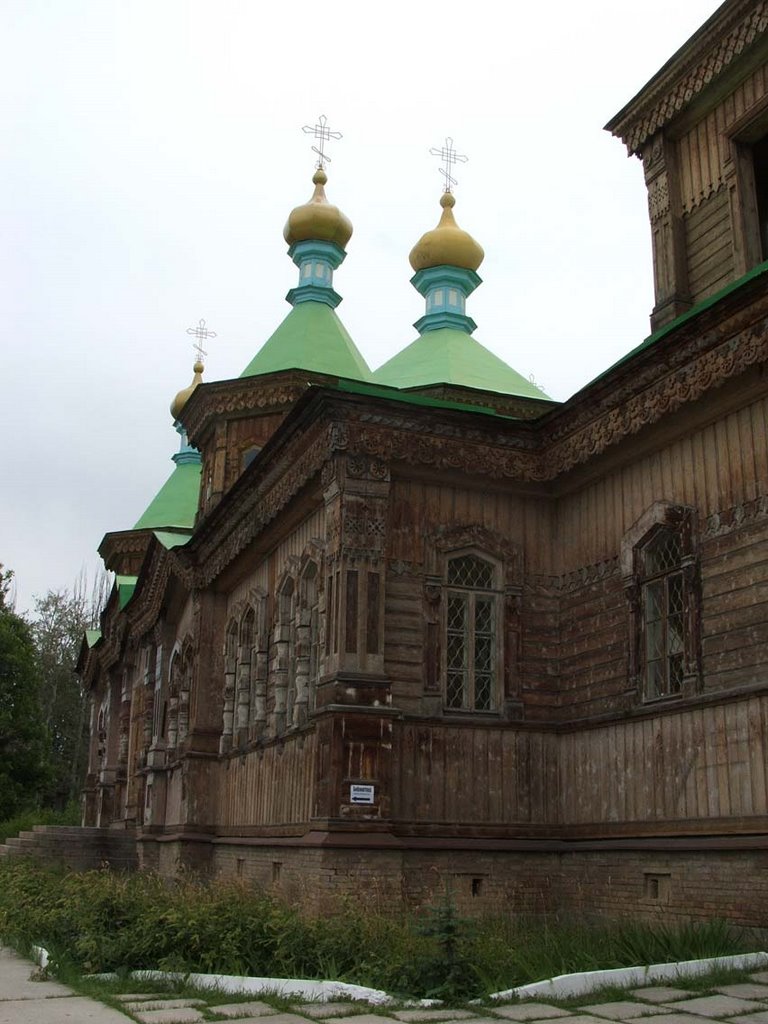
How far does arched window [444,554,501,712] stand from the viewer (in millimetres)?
11891

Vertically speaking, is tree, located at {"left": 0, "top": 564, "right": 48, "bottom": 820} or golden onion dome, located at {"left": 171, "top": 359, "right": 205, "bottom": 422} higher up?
golden onion dome, located at {"left": 171, "top": 359, "right": 205, "bottom": 422}

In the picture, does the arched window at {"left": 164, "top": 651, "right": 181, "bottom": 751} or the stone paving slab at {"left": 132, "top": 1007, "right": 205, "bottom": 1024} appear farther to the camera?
the arched window at {"left": 164, "top": 651, "right": 181, "bottom": 751}

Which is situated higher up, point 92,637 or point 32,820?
point 92,637

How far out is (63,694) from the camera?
49.9 m

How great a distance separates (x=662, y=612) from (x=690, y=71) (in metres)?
6.55

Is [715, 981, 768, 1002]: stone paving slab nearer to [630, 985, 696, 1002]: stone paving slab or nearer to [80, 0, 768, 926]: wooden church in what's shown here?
[630, 985, 696, 1002]: stone paving slab

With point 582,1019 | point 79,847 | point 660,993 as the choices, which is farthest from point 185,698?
point 582,1019

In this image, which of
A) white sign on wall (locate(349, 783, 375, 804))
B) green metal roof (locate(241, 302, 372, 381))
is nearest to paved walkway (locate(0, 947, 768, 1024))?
white sign on wall (locate(349, 783, 375, 804))

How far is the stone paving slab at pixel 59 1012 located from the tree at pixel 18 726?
28516 millimetres

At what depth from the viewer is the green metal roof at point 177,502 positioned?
31.7m

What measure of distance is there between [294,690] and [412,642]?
2.61 meters

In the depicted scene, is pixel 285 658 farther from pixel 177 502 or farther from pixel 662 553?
pixel 177 502

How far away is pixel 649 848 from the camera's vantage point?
33.0 feet

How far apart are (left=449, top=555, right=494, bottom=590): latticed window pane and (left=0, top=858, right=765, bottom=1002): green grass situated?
3634mm
